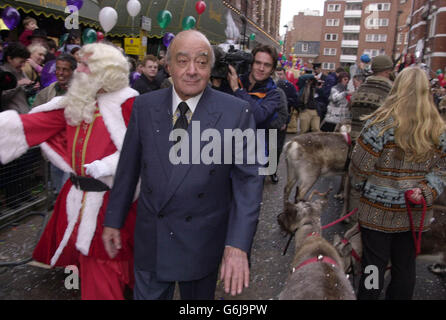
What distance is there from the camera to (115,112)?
113 inches

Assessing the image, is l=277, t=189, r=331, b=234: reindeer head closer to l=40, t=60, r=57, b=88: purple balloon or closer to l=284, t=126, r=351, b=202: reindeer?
l=284, t=126, r=351, b=202: reindeer

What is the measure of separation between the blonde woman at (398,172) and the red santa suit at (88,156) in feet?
5.92

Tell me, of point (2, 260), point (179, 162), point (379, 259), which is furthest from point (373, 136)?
point (2, 260)

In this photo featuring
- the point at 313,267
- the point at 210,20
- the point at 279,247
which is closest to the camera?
the point at 313,267

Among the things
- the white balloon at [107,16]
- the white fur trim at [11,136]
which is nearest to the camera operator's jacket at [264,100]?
the white fur trim at [11,136]

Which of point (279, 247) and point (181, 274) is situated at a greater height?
point (181, 274)

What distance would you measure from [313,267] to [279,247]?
207 centimetres

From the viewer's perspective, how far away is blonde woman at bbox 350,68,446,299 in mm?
2557

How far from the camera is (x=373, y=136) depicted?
2.63 meters

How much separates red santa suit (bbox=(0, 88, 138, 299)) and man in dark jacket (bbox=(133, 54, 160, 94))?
12.0 feet

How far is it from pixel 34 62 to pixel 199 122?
5.21 metres

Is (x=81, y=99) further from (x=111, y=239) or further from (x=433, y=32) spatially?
(x=433, y=32)
